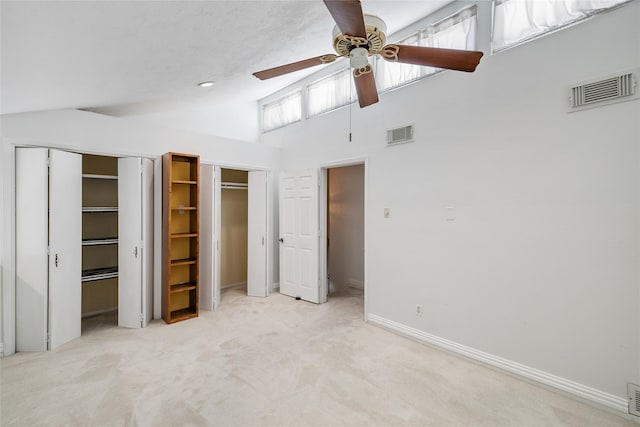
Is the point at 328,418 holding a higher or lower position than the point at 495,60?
lower

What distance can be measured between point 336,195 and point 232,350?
11.8 feet

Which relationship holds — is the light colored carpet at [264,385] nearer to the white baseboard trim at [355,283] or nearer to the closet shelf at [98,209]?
the closet shelf at [98,209]

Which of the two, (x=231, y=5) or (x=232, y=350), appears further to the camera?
(x=232, y=350)

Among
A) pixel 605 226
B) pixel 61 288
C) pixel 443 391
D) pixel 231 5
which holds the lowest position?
pixel 443 391

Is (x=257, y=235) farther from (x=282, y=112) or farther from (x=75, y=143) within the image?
(x=75, y=143)

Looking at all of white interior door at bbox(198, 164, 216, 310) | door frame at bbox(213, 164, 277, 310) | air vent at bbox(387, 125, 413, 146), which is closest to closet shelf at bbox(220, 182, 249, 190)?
door frame at bbox(213, 164, 277, 310)

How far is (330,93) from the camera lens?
431 centimetres

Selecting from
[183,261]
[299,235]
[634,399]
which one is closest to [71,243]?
[183,261]

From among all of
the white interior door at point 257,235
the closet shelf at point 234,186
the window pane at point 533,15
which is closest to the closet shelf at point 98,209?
the closet shelf at point 234,186

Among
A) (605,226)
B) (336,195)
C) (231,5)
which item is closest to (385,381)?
(605,226)

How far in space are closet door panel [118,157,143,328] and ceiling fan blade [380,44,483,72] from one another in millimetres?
3190

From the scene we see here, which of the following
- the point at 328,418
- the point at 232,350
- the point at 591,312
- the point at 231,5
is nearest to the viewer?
the point at 231,5

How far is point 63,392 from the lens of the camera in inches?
88.6

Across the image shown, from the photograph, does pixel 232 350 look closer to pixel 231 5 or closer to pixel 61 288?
pixel 61 288
